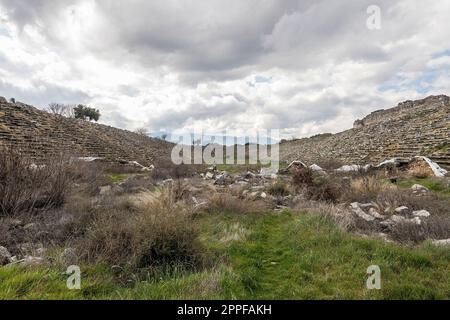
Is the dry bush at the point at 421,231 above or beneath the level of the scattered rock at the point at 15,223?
beneath

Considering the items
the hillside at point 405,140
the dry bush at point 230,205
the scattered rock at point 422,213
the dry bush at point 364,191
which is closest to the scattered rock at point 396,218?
the scattered rock at point 422,213

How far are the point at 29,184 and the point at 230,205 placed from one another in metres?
4.63

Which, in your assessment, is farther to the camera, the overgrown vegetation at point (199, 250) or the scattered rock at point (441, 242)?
the scattered rock at point (441, 242)

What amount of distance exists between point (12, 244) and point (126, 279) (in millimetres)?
2154

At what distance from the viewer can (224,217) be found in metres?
7.08

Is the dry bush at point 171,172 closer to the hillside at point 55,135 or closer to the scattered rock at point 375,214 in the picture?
the hillside at point 55,135

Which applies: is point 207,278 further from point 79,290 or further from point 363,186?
point 363,186

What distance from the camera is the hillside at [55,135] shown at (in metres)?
15.0

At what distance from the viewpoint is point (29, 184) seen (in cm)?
633

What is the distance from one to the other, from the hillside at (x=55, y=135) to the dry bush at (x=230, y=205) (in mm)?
6734

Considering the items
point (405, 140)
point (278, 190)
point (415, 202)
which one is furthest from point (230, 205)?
point (405, 140)

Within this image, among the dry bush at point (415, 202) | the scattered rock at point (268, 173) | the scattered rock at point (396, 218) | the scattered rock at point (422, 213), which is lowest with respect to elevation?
the scattered rock at point (396, 218)

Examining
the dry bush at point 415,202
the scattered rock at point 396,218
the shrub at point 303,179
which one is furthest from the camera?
the shrub at point 303,179
